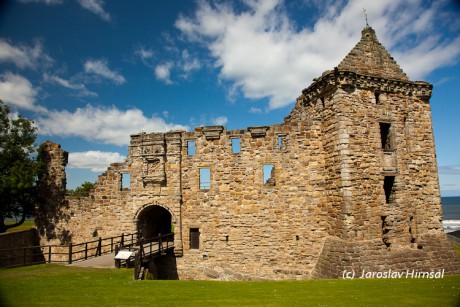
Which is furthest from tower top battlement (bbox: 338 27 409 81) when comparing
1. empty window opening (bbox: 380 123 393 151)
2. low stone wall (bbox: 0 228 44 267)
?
low stone wall (bbox: 0 228 44 267)

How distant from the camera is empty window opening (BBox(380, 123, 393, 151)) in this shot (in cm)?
1553

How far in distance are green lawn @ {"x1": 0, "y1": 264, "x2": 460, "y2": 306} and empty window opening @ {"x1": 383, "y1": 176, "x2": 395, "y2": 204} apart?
4490 millimetres

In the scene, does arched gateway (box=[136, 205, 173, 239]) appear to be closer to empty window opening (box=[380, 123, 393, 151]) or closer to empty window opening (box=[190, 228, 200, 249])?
empty window opening (box=[190, 228, 200, 249])

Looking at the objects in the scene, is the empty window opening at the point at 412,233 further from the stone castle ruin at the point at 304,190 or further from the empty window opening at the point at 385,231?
the empty window opening at the point at 385,231

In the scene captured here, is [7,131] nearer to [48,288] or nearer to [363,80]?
[48,288]

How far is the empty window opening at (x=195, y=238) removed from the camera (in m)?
17.3

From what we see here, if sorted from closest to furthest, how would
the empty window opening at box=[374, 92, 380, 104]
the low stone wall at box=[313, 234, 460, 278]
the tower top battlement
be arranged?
the low stone wall at box=[313, 234, 460, 278]
the tower top battlement
the empty window opening at box=[374, 92, 380, 104]

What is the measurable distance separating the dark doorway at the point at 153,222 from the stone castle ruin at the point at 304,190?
0.55 ft

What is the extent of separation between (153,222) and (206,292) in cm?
1081

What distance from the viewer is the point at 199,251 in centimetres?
1709

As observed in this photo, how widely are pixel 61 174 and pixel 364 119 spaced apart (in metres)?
17.7

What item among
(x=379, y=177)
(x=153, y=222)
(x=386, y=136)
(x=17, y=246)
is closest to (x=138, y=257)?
(x=153, y=222)

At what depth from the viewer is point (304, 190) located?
16219 mm

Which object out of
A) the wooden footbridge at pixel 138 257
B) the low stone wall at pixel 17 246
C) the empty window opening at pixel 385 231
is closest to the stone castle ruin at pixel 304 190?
the empty window opening at pixel 385 231
